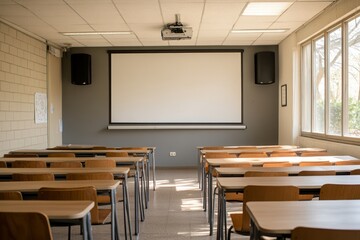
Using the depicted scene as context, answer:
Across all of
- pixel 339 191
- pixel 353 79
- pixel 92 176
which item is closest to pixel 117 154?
pixel 92 176

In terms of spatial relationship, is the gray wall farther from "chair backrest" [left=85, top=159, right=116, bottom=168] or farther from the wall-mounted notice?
"chair backrest" [left=85, top=159, right=116, bottom=168]

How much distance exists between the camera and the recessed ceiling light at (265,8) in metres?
6.25

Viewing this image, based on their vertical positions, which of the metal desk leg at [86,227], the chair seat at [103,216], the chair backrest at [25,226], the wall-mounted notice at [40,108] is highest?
the wall-mounted notice at [40,108]

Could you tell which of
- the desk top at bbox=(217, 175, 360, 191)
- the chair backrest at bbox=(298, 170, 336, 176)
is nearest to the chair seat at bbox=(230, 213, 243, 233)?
the desk top at bbox=(217, 175, 360, 191)

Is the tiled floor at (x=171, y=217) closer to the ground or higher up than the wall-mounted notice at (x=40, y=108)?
closer to the ground

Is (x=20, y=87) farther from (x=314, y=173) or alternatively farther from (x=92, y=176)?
(x=314, y=173)

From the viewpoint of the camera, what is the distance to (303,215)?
2.08 m

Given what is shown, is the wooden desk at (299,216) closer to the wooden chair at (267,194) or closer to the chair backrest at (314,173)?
the wooden chair at (267,194)

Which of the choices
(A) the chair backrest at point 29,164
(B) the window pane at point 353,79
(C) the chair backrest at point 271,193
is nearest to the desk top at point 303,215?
(C) the chair backrest at point 271,193

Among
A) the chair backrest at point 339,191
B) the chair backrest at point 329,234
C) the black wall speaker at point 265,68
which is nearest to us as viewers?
the chair backrest at point 329,234

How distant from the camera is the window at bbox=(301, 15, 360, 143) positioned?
5984 mm

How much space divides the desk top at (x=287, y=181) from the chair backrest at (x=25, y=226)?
1.48 m

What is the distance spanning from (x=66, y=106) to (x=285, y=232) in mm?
8808

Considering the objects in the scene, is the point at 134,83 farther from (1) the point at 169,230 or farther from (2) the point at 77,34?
(1) the point at 169,230
